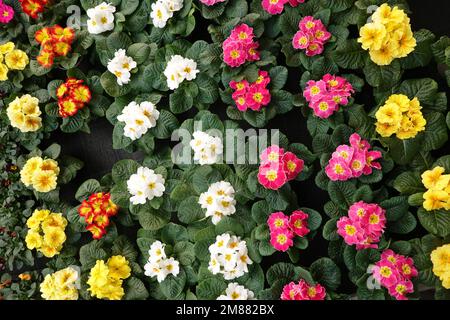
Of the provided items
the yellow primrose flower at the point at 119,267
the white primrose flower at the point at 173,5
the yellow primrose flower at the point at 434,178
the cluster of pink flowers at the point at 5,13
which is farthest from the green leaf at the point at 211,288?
the cluster of pink flowers at the point at 5,13

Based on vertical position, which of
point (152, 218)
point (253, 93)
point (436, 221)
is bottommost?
point (152, 218)

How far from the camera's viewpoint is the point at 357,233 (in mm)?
1525

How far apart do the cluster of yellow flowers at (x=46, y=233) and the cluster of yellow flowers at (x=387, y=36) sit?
1293 mm

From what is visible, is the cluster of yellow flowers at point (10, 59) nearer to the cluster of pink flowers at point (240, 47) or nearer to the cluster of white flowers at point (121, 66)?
the cluster of white flowers at point (121, 66)

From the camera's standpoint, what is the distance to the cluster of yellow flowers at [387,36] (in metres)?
1.51

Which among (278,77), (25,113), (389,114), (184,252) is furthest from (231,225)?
(25,113)

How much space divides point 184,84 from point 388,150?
750 millimetres

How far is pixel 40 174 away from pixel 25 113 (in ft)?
0.82

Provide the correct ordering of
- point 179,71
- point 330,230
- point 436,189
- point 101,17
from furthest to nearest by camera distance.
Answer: point 101,17 < point 179,71 < point 330,230 < point 436,189

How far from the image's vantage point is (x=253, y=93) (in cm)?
164

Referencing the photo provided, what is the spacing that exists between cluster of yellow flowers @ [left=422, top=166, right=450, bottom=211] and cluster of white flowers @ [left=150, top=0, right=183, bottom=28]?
3.37 feet

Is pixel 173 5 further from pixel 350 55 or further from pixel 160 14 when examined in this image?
pixel 350 55

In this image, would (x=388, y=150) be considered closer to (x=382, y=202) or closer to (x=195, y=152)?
(x=382, y=202)
